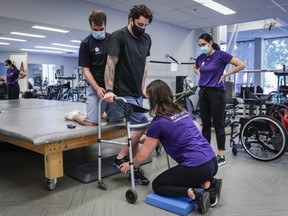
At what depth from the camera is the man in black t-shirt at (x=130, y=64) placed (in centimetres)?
233

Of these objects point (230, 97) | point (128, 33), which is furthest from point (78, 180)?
point (230, 97)

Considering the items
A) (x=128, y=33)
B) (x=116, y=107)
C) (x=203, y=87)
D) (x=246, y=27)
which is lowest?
(x=116, y=107)

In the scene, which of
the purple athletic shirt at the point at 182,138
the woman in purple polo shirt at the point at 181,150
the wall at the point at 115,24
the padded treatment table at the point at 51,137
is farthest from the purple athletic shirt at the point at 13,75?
the purple athletic shirt at the point at 182,138

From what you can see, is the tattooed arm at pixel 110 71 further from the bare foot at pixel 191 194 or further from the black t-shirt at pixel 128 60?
the bare foot at pixel 191 194

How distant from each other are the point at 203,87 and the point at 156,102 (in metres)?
1.30

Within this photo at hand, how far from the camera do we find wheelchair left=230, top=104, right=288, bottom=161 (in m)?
3.17

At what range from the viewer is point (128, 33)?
2408mm

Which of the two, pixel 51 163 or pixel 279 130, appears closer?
pixel 51 163

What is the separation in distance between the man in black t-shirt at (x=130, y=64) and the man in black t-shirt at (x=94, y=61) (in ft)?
A: 0.61

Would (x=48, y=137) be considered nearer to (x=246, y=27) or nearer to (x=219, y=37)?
(x=219, y=37)

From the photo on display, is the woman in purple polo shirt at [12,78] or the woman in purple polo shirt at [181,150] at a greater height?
the woman in purple polo shirt at [12,78]

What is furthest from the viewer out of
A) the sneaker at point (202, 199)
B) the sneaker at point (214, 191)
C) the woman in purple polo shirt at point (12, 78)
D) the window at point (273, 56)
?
the window at point (273, 56)

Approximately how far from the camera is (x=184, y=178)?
199 centimetres

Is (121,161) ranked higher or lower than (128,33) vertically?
lower
